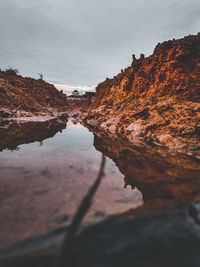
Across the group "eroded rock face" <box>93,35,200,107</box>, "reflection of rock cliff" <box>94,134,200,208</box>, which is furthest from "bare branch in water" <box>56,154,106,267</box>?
"eroded rock face" <box>93,35,200,107</box>

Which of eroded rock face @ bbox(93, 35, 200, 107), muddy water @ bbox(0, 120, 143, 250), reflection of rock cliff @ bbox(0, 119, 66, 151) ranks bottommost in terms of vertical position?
reflection of rock cliff @ bbox(0, 119, 66, 151)

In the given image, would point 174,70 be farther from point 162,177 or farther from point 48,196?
point 48,196

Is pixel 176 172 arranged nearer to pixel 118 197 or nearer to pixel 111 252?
pixel 118 197

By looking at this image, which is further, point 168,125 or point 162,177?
point 168,125

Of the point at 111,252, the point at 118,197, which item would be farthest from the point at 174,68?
the point at 111,252

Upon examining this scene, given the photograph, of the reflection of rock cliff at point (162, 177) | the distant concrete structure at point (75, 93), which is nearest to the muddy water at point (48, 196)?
the reflection of rock cliff at point (162, 177)

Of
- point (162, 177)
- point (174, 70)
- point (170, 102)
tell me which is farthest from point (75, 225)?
point (174, 70)

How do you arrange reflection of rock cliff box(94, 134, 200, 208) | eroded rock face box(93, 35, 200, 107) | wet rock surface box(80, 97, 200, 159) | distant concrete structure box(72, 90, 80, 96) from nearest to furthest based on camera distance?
reflection of rock cliff box(94, 134, 200, 208)
wet rock surface box(80, 97, 200, 159)
eroded rock face box(93, 35, 200, 107)
distant concrete structure box(72, 90, 80, 96)

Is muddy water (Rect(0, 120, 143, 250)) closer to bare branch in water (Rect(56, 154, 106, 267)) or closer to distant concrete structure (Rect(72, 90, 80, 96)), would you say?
bare branch in water (Rect(56, 154, 106, 267))

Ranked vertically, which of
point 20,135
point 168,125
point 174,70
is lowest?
point 20,135

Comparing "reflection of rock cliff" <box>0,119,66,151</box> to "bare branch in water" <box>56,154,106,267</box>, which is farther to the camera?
"reflection of rock cliff" <box>0,119,66,151</box>

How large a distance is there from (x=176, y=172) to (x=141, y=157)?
98cm

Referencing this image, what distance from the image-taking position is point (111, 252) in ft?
3.13

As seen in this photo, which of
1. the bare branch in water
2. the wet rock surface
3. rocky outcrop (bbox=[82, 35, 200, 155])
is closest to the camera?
the bare branch in water
